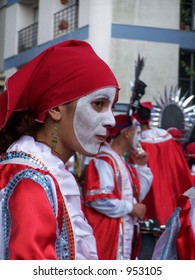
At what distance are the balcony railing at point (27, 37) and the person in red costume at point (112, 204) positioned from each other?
18.2ft

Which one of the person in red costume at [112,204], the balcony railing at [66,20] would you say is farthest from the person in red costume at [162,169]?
the balcony railing at [66,20]

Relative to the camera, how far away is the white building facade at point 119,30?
29.7 feet

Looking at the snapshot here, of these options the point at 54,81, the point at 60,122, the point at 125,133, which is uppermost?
the point at 54,81

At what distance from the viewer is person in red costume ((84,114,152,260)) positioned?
4812 mm

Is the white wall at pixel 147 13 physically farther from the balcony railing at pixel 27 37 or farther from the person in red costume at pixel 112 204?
the person in red costume at pixel 112 204

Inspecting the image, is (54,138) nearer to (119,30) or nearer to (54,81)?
(54,81)

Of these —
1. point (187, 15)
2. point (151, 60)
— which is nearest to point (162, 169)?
point (187, 15)

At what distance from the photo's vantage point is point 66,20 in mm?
10133

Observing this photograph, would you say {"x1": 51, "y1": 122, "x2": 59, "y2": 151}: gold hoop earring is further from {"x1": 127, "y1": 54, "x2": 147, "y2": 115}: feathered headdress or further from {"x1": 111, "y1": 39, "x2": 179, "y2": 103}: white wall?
{"x1": 111, "y1": 39, "x2": 179, "y2": 103}: white wall

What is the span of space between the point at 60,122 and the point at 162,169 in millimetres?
4295

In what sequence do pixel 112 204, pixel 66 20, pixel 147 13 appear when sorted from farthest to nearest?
pixel 66 20 < pixel 147 13 < pixel 112 204

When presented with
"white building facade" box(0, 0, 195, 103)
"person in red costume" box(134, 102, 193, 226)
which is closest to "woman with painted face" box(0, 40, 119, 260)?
"person in red costume" box(134, 102, 193, 226)

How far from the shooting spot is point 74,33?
961 centimetres

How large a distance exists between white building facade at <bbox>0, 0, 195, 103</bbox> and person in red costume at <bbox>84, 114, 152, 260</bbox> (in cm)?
373
